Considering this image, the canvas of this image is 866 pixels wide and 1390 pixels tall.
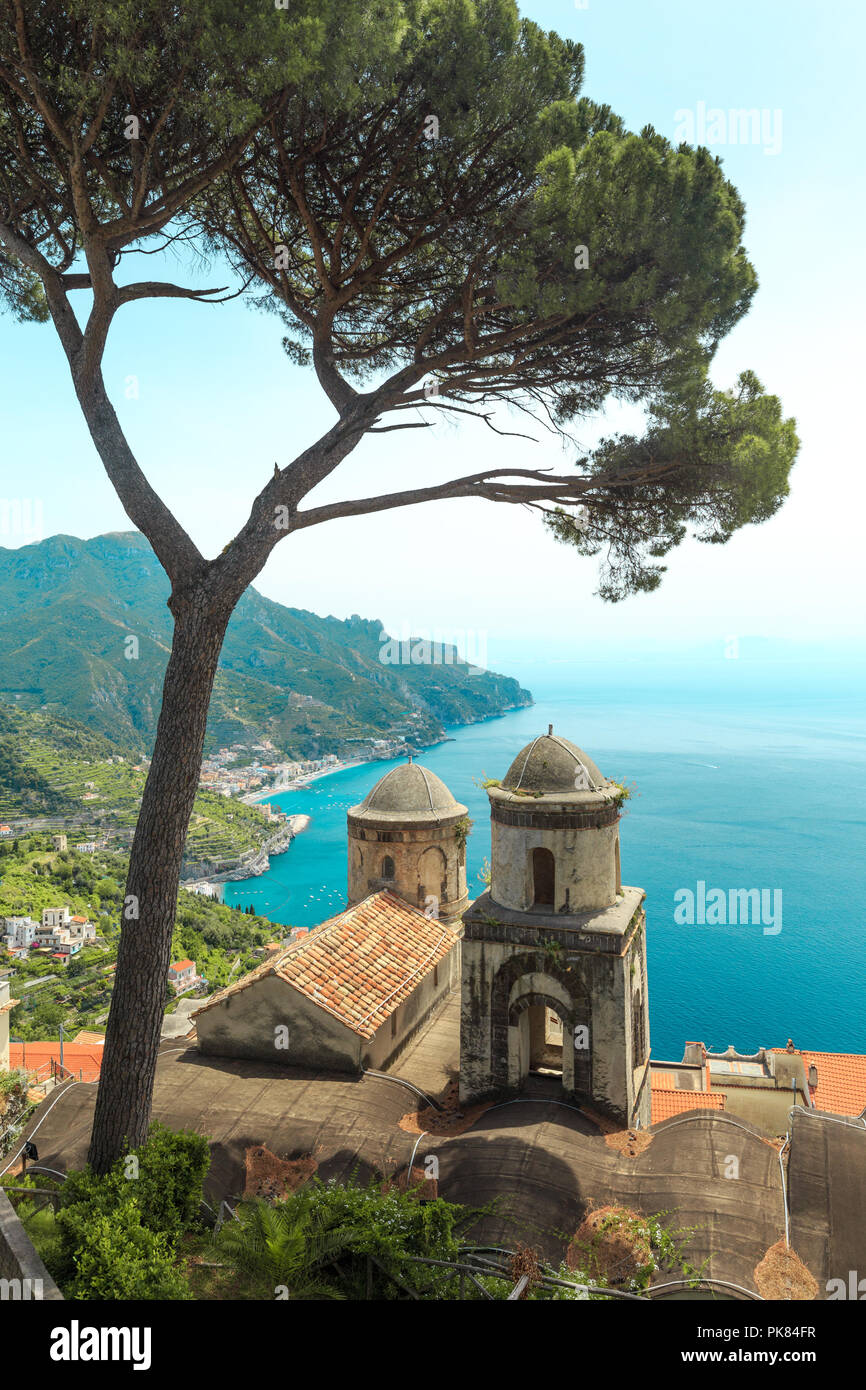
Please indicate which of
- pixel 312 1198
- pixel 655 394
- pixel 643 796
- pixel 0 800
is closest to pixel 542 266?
pixel 655 394

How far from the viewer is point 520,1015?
11336mm

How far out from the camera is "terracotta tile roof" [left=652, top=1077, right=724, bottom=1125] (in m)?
17.8

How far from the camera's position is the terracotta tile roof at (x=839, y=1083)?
2252 cm

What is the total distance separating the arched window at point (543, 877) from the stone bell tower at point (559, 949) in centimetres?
5

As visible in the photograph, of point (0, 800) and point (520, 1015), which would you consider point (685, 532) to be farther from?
point (0, 800)

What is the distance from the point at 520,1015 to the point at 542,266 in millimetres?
9847

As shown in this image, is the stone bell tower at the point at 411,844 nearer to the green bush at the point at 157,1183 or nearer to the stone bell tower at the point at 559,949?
the stone bell tower at the point at 559,949

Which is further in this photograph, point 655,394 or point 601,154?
point 655,394

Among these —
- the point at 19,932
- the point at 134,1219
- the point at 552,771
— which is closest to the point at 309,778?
the point at 19,932

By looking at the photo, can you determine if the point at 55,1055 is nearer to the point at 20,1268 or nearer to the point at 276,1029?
the point at 276,1029

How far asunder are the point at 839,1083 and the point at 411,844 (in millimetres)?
17907

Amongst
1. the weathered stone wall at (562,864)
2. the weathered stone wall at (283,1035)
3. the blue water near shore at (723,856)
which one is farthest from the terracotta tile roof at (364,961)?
the blue water near shore at (723,856)

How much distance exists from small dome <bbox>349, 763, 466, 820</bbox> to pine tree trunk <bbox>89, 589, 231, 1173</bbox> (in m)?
9.59

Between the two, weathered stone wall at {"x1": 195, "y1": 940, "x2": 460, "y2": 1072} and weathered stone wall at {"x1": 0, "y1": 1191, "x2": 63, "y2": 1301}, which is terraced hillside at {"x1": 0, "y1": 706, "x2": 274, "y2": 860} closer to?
weathered stone wall at {"x1": 195, "y1": 940, "x2": 460, "y2": 1072}
